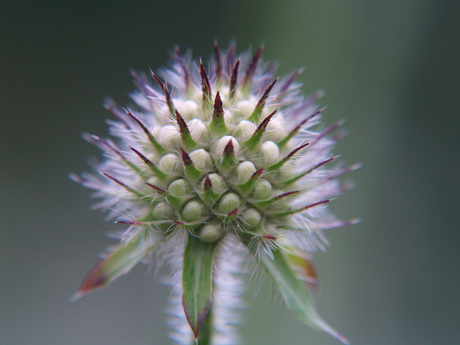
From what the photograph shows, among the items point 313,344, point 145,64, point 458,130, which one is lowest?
point 313,344

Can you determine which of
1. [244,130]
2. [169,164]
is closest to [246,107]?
[244,130]

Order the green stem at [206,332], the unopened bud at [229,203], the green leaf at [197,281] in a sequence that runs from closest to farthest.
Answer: the green leaf at [197,281] < the unopened bud at [229,203] < the green stem at [206,332]

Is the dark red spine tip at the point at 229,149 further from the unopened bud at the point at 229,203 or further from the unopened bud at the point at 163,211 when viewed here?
the unopened bud at the point at 163,211

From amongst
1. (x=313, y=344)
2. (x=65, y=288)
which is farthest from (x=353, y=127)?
(x=65, y=288)

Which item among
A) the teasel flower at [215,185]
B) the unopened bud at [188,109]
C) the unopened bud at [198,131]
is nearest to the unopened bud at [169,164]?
the teasel flower at [215,185]

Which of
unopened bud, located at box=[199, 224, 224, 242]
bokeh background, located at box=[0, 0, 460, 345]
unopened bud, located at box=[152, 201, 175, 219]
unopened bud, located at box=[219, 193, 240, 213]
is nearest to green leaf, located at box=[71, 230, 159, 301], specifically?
unopened bud, located at box=[152, 201, 175, 219]

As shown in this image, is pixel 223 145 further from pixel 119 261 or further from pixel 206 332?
pixel 206 332

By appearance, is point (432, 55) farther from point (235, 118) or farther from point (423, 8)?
point (235, 118)

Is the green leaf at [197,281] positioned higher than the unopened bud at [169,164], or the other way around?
the unopened bud at [169,164]
